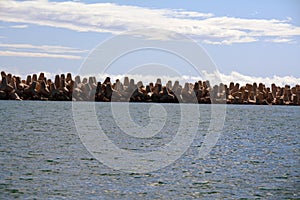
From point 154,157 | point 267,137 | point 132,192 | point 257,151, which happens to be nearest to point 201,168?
point 154,157

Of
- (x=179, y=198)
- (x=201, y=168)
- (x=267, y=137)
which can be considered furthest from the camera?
(x=267, y=137)

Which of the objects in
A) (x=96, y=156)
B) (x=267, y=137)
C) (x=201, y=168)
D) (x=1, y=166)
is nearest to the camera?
(x=1, y=166)

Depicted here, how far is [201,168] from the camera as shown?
40.6 meters

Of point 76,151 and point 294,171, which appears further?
point 76,151

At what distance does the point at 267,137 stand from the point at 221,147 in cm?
1607

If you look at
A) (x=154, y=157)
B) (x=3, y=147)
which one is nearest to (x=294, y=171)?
(x=154, y=157)

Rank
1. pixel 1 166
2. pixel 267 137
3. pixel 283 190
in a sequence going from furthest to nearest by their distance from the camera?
pixel 267 137, pixel 1 166, pixel 283 190

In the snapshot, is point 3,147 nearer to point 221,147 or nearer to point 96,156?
point 96,156

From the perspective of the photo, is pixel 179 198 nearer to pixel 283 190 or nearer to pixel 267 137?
A: pixel 283 190

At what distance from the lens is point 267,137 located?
233 ft

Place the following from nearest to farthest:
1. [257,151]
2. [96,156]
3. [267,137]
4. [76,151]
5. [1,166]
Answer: [1,166]
[96,156]
[76,151]
[257,151]
[267,137]

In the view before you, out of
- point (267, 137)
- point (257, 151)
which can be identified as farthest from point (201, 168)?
point (267, 137)

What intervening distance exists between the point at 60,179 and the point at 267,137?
41.2 metres

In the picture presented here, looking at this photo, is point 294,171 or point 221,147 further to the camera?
point 221,147
